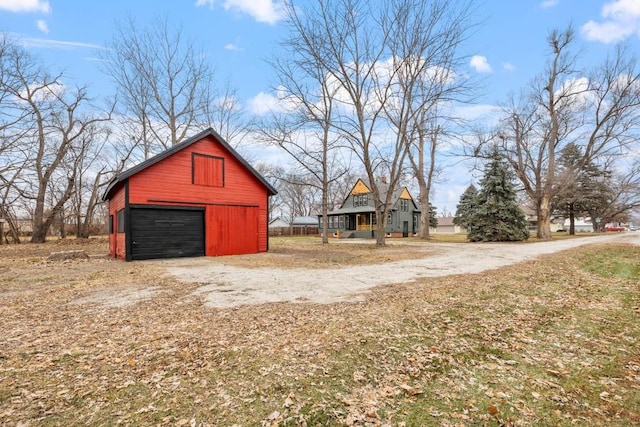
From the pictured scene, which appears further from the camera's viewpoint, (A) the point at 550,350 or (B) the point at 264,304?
(B) the point at 264,304

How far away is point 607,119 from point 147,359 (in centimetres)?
3113

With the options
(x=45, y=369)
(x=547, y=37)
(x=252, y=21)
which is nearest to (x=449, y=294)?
(x=45, y=369)

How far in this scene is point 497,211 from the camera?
957 inches

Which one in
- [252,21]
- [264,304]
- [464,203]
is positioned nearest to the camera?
[264,304]

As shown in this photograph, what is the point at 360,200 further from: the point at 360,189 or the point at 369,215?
the point at 369,215

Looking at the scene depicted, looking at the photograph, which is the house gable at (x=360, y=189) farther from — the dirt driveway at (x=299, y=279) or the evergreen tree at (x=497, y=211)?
the dirt driveway at (x=299, y=279)

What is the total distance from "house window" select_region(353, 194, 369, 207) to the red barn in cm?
2096

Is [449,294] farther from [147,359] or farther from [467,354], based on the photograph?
[147,359]

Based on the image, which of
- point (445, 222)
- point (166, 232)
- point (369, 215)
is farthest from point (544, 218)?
point (445, 222)

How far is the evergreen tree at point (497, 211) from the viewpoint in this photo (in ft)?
79.7

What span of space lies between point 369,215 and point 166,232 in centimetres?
2427

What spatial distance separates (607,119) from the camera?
23062 millimetres

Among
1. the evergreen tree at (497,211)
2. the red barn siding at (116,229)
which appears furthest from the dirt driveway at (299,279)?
the evergreen tree at (497,211)

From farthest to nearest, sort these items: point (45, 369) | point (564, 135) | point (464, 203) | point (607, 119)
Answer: point (464, 203)
point (564, 135)
point (607, 119)
point (45, 369)
